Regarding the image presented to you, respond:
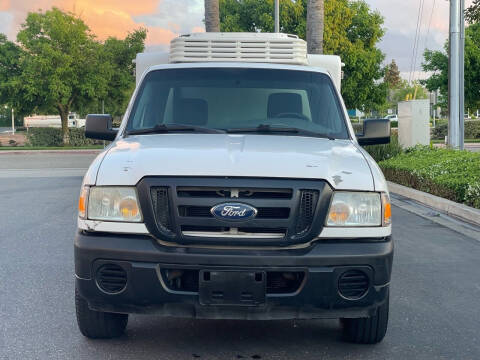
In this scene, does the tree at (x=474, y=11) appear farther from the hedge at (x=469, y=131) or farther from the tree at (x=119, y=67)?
the tree at (x=119, y=67)

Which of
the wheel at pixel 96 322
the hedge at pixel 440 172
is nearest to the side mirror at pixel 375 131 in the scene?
the wheel at pixel 96 322

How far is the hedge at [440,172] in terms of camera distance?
11977 millimetres

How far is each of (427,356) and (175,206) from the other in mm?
1928

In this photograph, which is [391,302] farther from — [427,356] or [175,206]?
[175,206]

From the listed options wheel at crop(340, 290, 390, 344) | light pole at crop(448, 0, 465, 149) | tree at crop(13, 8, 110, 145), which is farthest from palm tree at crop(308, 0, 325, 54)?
tree at crop(13, 8, 110, 145)

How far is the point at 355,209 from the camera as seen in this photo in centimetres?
436

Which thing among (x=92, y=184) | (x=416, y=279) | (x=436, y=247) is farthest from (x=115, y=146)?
(x=436, y=247)

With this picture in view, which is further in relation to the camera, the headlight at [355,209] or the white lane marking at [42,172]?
the white lane marking at [42,172]

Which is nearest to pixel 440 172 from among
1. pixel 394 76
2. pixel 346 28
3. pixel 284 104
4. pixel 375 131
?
pixel 375 131

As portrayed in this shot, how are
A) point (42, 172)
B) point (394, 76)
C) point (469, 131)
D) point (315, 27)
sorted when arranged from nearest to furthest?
point (315, 27) < point (42, 172) < point (469, 131) < point (394, 76)

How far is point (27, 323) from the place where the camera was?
5.42 metres

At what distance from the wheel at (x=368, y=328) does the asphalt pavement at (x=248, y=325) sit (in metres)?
0.06

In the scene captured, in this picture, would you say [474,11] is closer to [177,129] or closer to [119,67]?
[119,67]

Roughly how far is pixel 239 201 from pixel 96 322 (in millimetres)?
1360
